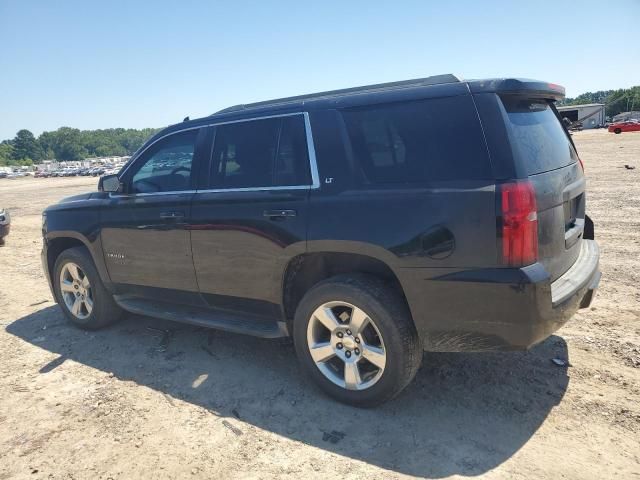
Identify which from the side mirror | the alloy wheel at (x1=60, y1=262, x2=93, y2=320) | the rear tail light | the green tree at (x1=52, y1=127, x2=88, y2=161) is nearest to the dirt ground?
the alloy wheel at (x1=60, y1=262, x2=93, y2=320)

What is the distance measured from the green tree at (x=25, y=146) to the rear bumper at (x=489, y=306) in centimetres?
20370

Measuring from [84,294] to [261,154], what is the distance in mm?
2683

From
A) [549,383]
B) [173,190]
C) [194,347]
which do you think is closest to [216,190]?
[173,190]

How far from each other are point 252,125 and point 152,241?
4.59 ft

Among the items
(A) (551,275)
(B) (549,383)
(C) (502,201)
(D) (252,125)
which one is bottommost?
(B) (549,383)

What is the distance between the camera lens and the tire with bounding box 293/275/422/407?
2.96 m

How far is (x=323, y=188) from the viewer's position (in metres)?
3.19

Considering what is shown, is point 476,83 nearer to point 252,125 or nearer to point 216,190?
point 252,125

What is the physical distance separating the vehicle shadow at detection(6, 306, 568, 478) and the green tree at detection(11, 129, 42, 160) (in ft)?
661

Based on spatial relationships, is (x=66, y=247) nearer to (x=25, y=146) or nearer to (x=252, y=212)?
(x=252, y=212)

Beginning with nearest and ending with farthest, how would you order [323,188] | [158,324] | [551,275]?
[551,275] < [323,188] < [158,324]

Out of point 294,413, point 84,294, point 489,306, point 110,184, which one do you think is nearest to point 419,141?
point 489,306

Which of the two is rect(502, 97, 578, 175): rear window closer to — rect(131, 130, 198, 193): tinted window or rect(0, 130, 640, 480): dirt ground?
rect(0, 130, 640, 480): dirt ground

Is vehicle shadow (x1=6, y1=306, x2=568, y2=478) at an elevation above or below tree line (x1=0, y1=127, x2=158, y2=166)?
below
